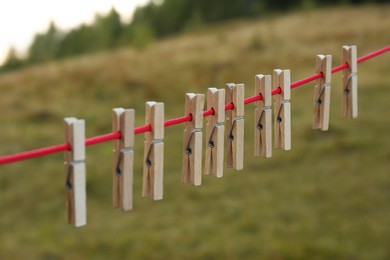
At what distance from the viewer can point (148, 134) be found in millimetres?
3713

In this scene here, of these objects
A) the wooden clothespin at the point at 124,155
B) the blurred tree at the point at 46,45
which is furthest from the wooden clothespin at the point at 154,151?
the blurred tree at the point at 46,45

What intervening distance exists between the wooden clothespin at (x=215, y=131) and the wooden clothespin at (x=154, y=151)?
0.47 meters

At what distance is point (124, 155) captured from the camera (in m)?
3.47

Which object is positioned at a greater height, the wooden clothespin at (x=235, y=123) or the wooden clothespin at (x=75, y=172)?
the wooden clothespin at (x=235, y=123)

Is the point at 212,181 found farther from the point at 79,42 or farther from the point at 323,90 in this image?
the point at 79,42

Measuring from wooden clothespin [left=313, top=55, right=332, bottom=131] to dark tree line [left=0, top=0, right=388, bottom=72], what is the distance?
46.8 m

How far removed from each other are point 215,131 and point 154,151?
0.56 m

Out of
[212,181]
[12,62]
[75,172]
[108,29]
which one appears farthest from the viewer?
[12,62]

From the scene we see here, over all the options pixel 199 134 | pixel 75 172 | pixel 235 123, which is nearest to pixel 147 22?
pixel 235 123

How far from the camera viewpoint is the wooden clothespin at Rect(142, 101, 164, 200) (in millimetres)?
3674

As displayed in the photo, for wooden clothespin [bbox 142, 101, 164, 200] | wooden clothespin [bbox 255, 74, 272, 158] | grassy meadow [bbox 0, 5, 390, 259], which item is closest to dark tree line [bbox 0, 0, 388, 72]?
grassy meadow [bbox 0, 5, 390, 259]

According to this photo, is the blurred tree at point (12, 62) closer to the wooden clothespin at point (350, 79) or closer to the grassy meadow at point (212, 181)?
the grassy meadow at point (212, 181)

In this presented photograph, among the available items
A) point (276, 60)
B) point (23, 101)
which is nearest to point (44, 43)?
point (23, 101)

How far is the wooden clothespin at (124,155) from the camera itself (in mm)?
3449
